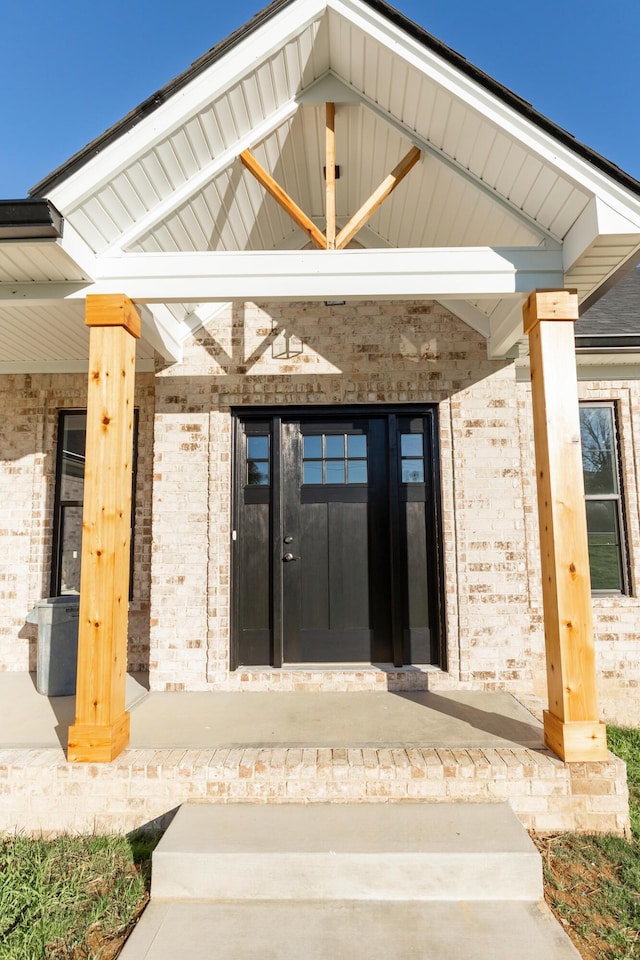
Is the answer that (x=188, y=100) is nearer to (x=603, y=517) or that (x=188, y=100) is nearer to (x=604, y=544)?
(x=603, y=517)

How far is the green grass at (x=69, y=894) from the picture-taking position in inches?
85.0

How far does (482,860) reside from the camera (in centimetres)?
239

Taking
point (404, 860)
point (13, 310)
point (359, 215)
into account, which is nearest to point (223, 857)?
point (404, 860)

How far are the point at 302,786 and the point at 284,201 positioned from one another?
11.6ft

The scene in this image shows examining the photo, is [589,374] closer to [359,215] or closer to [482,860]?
[359,215]

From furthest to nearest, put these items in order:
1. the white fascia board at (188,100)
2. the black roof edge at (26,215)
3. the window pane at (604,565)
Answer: the window pane at (604,565) → the white fascia board at (188,100) → the black roof edge at (26,215)

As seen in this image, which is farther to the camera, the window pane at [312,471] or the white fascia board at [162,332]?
the window pane at [312,471]

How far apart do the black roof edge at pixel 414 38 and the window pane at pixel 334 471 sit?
277cm

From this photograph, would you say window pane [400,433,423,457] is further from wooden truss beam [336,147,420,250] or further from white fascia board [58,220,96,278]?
white fascia board [58,220,96,278]

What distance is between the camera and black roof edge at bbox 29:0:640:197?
295 centimetres

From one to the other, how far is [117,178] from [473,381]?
10.1 ft

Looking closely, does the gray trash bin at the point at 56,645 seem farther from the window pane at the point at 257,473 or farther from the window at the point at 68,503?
the window pane at the point at 257,473

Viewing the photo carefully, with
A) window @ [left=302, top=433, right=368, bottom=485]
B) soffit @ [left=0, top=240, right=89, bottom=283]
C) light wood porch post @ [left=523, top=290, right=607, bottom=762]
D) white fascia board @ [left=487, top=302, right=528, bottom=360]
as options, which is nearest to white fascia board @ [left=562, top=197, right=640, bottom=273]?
light wood porch post @ [left=523, top=290, right=607, bottom=762]

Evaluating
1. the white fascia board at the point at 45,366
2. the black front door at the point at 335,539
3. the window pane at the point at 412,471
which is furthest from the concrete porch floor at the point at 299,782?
the white fascia board at the point at 45,366
